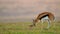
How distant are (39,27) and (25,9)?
1.13 feet

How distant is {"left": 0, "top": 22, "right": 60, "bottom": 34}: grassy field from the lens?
2707 mm

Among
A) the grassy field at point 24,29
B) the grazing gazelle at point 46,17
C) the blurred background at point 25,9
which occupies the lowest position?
the grassy field at point 24,29

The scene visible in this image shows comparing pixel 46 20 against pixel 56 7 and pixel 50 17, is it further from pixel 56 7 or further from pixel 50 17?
pixel 56 7

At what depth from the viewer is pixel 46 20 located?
2793mm

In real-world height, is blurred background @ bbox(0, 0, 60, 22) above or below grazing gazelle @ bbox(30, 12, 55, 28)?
above

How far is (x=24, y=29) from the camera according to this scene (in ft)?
8.95

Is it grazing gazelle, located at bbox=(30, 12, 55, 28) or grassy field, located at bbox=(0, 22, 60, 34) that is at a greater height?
grazing gazelle, located at bbox=(30, 12, 55, 28)

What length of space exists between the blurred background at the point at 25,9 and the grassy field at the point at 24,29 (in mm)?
75

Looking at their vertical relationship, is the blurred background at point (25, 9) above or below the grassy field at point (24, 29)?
above

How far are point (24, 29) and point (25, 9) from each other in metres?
0.30

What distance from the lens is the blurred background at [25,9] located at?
2750 mm

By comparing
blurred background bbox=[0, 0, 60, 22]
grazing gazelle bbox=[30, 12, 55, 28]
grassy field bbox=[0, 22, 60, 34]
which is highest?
blurred background bbox=[0, 0, 60, 22]

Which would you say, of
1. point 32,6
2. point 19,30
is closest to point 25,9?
point 32,6

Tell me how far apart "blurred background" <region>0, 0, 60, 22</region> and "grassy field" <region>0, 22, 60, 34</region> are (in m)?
0.08
